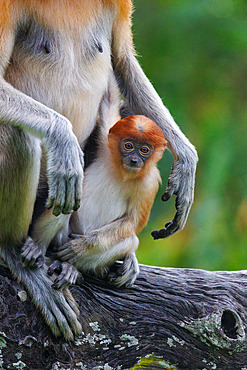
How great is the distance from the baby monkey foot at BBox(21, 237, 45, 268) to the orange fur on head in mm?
831

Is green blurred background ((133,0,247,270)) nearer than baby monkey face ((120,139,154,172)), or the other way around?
baby monkey face ((120,139,154,172))

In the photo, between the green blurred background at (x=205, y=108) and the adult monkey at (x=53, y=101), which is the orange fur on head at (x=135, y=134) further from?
the green blurred background at (x=205, y=108)

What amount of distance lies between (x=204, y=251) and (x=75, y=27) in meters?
6.84

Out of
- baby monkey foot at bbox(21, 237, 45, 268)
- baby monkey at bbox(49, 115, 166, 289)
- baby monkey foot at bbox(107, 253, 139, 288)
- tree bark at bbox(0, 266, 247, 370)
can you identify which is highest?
baby monkey at bbox(49, 115, 166, 289)

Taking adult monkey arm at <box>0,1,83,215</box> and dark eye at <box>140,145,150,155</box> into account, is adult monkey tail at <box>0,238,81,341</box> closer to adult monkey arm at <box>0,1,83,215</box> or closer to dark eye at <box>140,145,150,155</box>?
adult monkey arm at <box>0,1,83,215</box>

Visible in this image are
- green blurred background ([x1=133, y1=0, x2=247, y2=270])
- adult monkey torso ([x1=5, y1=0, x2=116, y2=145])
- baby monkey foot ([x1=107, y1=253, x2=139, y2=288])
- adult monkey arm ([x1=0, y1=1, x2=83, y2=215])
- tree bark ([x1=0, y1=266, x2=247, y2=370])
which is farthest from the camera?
green blurred background ([x1=133, y1=0, x2=247, y2=270])

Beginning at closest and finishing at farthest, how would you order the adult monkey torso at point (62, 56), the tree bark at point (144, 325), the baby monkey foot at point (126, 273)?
the tree bark at point (144, 325)
the adult monkey torso at point (62, 56)
the baby monkey foot at point (126, 273)

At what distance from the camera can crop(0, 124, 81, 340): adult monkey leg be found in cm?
342

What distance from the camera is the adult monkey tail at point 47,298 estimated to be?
11.6 feet

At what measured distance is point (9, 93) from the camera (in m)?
3.46

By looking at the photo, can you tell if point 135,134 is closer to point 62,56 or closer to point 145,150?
point 145,150

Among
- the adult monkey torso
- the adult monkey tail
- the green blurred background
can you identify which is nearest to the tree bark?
Answer: the adult monkey tail

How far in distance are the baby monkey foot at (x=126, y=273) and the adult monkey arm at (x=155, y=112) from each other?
27 centimetres

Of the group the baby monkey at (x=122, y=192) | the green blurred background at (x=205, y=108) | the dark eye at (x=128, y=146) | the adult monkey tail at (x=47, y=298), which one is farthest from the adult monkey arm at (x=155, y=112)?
the green blurred background at (x=205, y=108)
